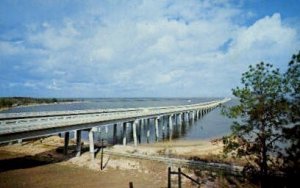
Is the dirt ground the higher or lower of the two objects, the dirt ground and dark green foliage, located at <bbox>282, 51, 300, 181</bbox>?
the lower

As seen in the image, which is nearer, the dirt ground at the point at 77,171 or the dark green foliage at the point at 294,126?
the dark green foliage at the point at 294,126

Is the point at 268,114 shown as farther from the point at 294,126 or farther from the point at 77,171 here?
the point at 77,171

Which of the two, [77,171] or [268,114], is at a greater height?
[268,114]

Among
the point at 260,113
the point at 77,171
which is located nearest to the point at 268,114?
the point at 260,113

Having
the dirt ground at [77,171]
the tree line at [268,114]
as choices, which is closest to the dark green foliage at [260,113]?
the tree line at [268,114]

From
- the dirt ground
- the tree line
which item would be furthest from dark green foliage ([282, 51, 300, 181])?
the dirt ground

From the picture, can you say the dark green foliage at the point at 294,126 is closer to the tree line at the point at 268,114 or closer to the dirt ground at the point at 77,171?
the tree line at the point at 268,114

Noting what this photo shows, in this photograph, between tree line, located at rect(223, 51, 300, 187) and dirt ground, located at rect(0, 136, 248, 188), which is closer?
tree line, located at rect(223, 51, 300, 187)

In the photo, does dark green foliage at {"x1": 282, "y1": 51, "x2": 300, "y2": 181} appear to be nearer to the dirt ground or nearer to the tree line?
the tree line

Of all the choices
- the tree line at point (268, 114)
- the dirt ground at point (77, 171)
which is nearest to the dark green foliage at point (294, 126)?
the tree line at point (268, 114)

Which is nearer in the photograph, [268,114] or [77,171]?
[268,114]

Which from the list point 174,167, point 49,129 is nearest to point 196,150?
point 174,167

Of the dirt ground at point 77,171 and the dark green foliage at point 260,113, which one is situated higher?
the dark green foliage at point 260,113

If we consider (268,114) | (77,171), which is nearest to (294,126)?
(268,114)
